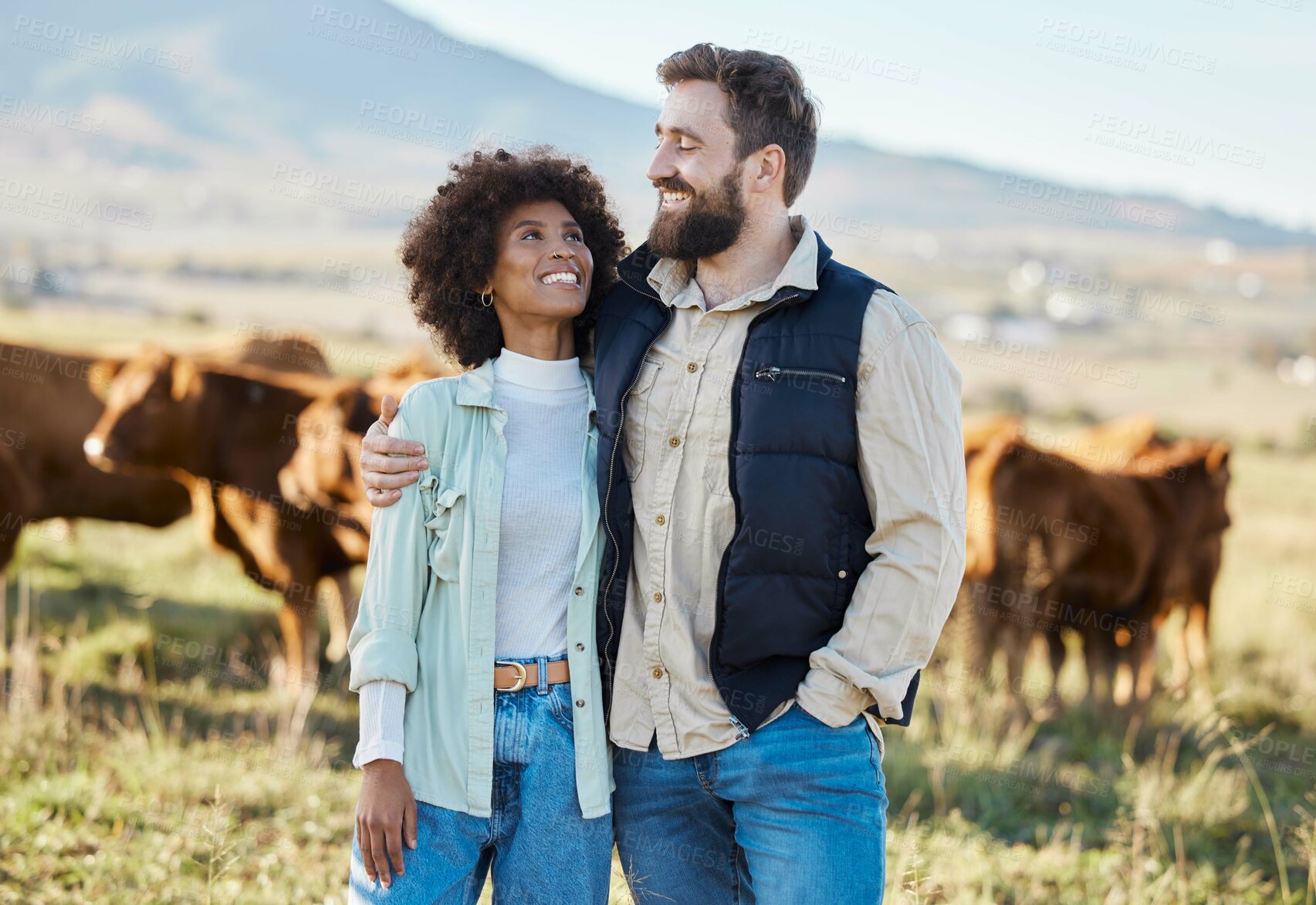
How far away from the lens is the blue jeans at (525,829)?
2.76 meters

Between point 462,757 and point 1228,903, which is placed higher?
point 462,757

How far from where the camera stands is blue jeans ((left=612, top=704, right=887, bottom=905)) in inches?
109

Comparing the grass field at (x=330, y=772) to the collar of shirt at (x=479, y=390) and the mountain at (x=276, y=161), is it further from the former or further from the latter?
the mountain at (x=276, y=161)

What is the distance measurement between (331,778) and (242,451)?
283 cm

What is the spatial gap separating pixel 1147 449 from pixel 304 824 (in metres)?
7.19

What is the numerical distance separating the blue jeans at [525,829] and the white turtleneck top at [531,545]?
89mm

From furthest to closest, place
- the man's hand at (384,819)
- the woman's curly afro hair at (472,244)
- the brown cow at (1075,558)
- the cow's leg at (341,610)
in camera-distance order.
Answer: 1. the cow's leg at (341,610)
2. the brown cow at (1075,558)
3. the woman's curly afro hair at (472,244)
4. the man's hand at (384,819)

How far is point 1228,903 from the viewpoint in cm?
498

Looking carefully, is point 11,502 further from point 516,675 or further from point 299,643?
point 516,675

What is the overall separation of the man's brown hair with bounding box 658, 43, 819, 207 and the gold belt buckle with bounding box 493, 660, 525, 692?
1513 mm

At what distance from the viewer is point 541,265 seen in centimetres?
315

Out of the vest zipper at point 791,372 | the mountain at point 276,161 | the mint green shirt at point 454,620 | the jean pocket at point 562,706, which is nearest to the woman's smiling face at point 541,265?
the mint green shirt at point 454,620

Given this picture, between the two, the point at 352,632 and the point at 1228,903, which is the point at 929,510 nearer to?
the point at 352,632

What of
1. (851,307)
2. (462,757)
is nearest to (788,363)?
(851,307)
